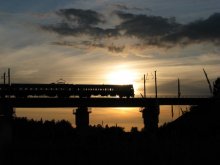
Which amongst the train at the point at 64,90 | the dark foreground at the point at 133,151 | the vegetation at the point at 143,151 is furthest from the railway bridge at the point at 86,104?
the dark foreground at the point at 133,151

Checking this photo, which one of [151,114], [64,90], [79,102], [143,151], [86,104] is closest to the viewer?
[143,151]

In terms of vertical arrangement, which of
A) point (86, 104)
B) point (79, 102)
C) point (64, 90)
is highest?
point (64, 90)

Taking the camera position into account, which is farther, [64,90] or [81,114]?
[81,114]

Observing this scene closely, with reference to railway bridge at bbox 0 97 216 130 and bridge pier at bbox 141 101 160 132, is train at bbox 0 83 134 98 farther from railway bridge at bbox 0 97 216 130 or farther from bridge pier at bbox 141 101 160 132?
bridge pier at bbox 141 101 160 132

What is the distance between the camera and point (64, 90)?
92000mm

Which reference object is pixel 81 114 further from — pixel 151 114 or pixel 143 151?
pixel 143 151

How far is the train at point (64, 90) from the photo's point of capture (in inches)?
3548

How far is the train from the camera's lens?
9012cm

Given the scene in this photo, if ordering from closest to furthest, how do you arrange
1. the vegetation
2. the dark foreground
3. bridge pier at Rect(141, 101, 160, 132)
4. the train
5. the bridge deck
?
the dark foreground → the vegetation → the train → the bridge deck → bridge pier at Rect(141, 101, 160, 132)

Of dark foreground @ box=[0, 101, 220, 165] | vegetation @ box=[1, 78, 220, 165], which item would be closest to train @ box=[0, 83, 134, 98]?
vegetation @ box=[1, 78, 220, 165]

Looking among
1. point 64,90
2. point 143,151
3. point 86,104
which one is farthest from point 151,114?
point 143,151

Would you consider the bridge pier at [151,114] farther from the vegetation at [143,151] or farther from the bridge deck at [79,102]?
the vegetation at [143,151]

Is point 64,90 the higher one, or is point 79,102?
point 64,90

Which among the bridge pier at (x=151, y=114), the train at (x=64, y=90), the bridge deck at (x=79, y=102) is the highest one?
the train at (x=64, y=90)
